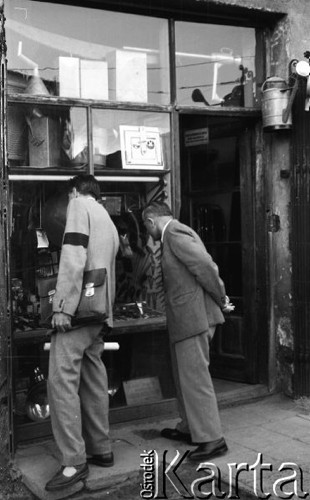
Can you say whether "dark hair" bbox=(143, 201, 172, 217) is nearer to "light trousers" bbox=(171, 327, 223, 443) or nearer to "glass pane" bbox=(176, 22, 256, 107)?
"light trousers" bbox=(171, 327, 223, 443)

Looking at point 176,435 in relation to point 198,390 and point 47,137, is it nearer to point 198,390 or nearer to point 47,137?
point 198,390

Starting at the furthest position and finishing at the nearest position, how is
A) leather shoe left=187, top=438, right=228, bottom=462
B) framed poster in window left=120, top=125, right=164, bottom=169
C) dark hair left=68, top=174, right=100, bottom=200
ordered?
1. framed poster in window left=120, top=125, right=164, bottom=169
2. leather shoe left=187, top=438, right=228, bottom=462
3. dark hair left=68, top=174, right=100, bottom=200

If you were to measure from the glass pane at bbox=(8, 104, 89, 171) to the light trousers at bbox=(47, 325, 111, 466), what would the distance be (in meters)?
1.64

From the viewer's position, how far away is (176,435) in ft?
17.2

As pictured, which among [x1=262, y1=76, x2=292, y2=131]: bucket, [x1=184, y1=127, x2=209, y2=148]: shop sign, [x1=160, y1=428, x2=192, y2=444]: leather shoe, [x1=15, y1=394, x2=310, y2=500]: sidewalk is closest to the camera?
[x1=15, y1=394, x2=310, y2=500]: sidewalk

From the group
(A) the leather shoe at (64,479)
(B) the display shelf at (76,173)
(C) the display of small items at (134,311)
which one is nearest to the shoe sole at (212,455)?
(A) the leather shoe at (64,479)

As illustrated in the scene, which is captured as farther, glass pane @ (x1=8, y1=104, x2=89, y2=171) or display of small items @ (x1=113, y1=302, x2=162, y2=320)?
display of small items @ (x1=113, y1=302, x2=162, y2=320)

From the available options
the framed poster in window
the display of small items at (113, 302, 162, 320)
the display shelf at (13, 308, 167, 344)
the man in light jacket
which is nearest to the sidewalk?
the man in light jacket

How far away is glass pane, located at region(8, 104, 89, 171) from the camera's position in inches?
211

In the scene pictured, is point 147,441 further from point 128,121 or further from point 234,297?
point 128,121

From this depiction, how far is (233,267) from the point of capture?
23.3 feet

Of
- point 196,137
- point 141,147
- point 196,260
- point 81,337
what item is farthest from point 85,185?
point 196,137

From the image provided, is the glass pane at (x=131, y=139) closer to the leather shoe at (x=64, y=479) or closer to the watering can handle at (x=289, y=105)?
the watering can handle at (x=289, y=105)

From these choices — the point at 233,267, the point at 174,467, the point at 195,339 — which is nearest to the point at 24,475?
the point at 174,467
